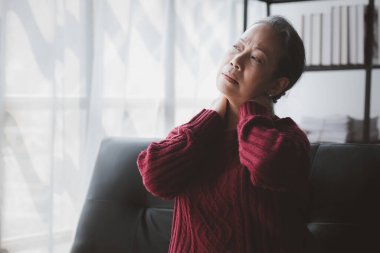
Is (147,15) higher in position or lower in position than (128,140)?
higher

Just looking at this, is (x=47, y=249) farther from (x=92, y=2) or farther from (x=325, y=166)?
(x=325, y=166)

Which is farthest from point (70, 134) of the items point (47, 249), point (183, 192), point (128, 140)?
point (183, 192)

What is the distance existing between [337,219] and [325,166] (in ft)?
0.42

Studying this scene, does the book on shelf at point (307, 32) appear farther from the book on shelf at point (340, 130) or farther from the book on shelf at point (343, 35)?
the book on shelf at point (340, 130)

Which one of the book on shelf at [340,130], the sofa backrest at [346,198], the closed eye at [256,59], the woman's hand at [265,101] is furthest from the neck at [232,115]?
the book on shelf at [340,130]

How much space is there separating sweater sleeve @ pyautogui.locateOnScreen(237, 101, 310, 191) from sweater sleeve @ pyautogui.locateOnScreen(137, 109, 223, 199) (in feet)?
0.29

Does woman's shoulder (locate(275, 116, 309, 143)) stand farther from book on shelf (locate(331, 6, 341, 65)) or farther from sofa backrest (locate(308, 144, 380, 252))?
book on shelf (locate(331, 6, 341, 65))

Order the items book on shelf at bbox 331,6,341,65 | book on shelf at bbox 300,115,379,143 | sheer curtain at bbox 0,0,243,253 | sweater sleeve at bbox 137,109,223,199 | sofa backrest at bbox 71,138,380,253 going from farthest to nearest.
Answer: book on shelf at bbox 331,6,341,65, book on shelf at bbox 300,115,379,143, sheer curtain at bbox 0,0,243,253, sofa backrest at bbox 71,138,380,253, sweater sleeve at bbox 137,109,223,199

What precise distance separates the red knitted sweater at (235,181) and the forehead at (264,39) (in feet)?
0.40

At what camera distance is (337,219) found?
1152 mm

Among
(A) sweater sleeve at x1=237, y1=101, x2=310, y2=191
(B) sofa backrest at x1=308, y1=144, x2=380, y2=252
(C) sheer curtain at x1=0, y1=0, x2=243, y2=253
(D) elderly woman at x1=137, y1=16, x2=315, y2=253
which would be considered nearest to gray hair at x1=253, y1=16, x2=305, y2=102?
(D) elderly woman at x1=137, y1=16, x2=315, y2=253

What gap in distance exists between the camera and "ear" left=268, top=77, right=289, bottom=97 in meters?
1.07

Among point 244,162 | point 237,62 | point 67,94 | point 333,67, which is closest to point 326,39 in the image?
point 333,67

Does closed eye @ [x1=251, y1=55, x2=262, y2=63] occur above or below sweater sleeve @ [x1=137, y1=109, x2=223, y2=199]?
above
